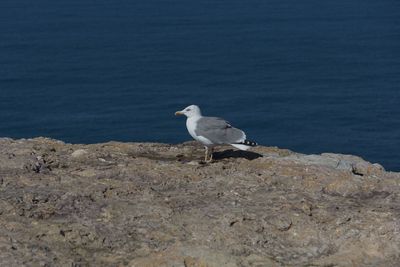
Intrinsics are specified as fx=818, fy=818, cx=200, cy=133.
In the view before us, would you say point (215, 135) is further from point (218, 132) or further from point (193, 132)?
point (193, 132)

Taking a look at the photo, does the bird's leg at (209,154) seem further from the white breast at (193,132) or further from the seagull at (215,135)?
the white breast at (193,132)

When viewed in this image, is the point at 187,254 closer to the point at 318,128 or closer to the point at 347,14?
the point at 318,128

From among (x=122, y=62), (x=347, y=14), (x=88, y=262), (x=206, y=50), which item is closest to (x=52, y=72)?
(x=122, y=62)

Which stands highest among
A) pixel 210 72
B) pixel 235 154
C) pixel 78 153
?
pixel 78 153

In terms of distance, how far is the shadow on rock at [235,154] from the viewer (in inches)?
599

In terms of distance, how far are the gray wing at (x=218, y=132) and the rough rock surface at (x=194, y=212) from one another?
110cm

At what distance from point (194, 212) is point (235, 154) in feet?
15.5

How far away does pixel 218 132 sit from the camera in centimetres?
1557

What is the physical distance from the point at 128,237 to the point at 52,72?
72.6 metres

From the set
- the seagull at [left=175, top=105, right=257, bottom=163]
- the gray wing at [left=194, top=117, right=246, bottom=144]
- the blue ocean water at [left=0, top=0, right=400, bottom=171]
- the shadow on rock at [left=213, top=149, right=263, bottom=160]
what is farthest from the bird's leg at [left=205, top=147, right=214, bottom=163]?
the blue ocean water at [left=0, top=0, right=400, bottom=171]

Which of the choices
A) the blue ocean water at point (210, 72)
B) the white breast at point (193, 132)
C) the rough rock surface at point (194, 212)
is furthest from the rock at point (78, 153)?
the blue ocean water at point (210, 72)

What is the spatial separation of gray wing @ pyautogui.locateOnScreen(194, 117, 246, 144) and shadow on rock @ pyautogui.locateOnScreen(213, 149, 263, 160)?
334 millimetres

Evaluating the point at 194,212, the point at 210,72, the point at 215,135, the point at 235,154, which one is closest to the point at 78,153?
the point at 215,135

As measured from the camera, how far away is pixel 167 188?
1252cm
